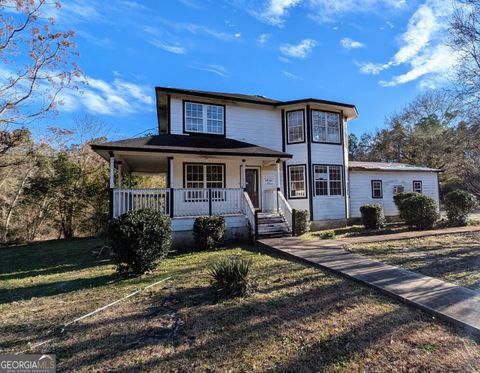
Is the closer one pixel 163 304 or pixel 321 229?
pixel 163 304

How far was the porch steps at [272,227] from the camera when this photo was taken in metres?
11.1

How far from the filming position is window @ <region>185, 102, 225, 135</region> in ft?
42.5

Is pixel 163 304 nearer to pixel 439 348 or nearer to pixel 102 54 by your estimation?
pixel 439 348

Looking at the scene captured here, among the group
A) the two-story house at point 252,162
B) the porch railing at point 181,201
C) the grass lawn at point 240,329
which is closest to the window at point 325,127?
the two-story house at point 252,162

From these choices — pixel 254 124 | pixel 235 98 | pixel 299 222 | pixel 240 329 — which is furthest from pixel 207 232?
pixel 235 98

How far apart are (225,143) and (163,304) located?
8843 millimetres

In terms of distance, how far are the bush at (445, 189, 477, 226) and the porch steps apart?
8957 millimetres

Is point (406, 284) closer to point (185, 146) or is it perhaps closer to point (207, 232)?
point (207, 232)

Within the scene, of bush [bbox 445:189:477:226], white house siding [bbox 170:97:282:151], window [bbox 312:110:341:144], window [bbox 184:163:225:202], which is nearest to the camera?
window [bbox 184:163:225:202]

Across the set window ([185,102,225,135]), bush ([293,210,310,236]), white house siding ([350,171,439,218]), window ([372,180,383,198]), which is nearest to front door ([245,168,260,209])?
window ([185,102,225,135])

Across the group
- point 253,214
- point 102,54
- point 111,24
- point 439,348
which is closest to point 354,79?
point 253,214

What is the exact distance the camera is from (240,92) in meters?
16.6

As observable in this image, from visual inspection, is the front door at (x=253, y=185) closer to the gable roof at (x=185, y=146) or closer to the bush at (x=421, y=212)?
the gable roof at (x=185, y=146)

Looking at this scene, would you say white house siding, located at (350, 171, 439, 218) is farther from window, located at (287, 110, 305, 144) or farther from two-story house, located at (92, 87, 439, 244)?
window, located at (287, 110, 305, 144)
